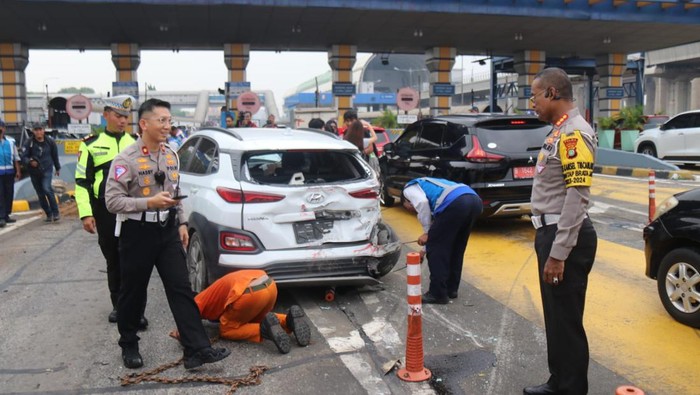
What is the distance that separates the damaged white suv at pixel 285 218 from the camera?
16.4ft

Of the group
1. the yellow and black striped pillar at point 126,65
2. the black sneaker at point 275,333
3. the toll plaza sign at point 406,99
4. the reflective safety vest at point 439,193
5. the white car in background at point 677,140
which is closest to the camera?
the black sneaker at point 275,333

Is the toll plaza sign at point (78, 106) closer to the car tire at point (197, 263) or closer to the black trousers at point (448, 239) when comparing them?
the car tire at point (197, 263)

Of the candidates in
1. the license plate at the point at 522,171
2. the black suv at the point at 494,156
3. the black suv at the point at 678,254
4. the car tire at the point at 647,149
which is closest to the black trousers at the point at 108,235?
the black suv at the point at 678,254

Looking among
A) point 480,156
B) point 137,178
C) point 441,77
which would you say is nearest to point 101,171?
point 137,178

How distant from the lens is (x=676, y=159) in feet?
58.7

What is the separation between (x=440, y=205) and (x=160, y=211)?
2.53m

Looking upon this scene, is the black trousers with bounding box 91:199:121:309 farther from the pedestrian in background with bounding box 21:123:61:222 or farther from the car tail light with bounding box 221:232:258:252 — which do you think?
the pedestrian in background with bounding box 21:123:61:222

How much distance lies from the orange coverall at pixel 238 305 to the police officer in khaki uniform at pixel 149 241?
39 cm

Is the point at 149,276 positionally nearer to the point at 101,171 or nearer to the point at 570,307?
the point at 101,171

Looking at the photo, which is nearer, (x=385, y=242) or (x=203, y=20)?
(x=385, y=242)

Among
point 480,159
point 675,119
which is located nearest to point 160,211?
point 480,159

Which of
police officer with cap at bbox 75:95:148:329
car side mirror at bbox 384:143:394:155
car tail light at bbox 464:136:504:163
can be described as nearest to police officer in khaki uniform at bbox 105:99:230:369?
police officer with cap at bbox 75:95:148:329

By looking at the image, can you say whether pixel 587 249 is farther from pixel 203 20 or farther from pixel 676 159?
pixel 203 20

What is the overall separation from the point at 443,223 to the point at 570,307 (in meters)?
2.10
